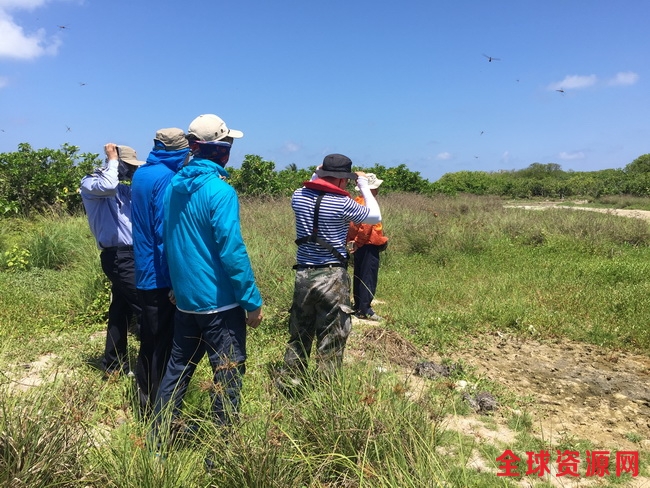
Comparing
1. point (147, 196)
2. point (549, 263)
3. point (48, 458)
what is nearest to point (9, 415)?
point (48, 458)

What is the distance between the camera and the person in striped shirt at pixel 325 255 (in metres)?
3.61

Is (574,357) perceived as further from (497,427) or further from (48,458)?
(48,458)

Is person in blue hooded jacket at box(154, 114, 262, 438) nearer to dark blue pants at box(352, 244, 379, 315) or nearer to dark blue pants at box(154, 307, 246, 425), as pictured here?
dark blue pants at box(154, 307, 246, 425)

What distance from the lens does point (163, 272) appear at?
3133 millimetres

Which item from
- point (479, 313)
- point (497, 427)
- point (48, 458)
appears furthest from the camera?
point (479, 313)

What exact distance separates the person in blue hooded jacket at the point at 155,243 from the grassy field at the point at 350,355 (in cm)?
43

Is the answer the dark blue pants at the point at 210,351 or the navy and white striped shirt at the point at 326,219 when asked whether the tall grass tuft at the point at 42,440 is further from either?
the navy and white striped shirt at the point at 326,219

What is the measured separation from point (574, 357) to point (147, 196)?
4.44 metres

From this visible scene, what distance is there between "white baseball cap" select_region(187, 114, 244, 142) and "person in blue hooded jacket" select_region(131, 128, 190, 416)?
416 mm

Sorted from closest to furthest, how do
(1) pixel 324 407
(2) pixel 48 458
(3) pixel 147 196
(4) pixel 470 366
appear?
(2) pixel 48 458, (1) pixel 324 407, (3) pixel 147 196, (4) pixel 470 366

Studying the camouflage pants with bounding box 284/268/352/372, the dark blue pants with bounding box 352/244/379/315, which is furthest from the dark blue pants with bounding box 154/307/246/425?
the dark blue pants with bounding box 352/244/379/315

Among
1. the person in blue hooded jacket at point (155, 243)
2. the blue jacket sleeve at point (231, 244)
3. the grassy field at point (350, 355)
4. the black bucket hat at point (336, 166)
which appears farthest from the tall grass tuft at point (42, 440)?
the black bucket hat at point (336, 166)

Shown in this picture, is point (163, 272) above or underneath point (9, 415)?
above

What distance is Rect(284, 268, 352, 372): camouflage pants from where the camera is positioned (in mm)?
3611
